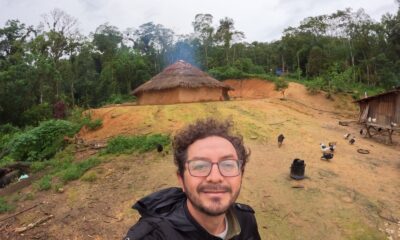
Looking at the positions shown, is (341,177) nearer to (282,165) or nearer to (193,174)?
(282,165)

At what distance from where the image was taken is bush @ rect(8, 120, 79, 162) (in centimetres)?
1284

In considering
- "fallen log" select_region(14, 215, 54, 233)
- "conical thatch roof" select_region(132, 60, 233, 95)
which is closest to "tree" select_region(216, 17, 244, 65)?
"conical thatch roof" select_region(132, 60, 233, 95)

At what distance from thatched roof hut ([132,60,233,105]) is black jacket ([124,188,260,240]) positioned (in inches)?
652

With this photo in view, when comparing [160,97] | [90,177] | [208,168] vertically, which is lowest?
[90,177]

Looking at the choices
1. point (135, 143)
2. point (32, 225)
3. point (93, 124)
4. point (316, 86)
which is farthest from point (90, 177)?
point (316, 86)

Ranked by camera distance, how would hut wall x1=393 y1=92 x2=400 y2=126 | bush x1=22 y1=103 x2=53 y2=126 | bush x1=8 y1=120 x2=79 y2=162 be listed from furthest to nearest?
bush x1=22 y1=103 x2=53 y2=126, hut wall x1=393 y1=92 x2=400 y2=126, bush x1=8 y1=120 x2=79 y2=162

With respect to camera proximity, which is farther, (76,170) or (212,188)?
(76,170)

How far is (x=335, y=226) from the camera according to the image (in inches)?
290

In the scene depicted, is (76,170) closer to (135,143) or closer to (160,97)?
(135,143)

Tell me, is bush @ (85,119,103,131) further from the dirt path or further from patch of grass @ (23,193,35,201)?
patch of grass @ (23,193,35,201)

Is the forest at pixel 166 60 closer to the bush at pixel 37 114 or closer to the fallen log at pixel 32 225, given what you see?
the bush at pixel 37 114

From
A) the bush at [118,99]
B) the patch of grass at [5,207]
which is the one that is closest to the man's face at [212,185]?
the patch of grass at [5,207]

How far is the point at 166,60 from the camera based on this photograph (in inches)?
1486

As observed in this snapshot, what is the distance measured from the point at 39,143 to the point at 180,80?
825 cm
